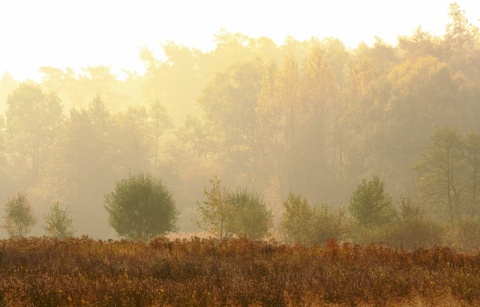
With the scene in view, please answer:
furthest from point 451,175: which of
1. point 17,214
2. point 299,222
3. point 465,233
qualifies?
point 17,214

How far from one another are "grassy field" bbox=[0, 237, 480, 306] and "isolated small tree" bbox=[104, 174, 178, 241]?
8969 mm

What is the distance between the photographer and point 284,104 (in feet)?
239

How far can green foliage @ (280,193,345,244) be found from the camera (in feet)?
96.1

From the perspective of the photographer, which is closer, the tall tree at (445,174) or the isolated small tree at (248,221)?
the isolated small tree at (248,221)

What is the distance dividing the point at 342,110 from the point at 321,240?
43.7m

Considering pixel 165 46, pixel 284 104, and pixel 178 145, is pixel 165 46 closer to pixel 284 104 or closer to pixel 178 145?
pixel 178 145

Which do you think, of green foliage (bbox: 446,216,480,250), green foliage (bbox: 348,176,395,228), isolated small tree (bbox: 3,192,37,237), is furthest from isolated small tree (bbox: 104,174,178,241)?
green foliage (bbox: 446,216,480,250)

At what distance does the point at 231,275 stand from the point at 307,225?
14.1 metres

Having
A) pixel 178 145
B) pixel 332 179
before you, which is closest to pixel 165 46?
pixel 178 145

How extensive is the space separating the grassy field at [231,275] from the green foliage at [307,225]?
8321mm

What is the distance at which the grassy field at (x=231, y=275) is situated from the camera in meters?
13.3

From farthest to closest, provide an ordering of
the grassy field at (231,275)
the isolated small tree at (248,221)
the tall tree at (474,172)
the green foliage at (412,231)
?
1. the tall tree at (474,172)
2. the green foliage at (412,231)
3. the isolated small tree at (248,221)
4. the grassy field at (231,275)

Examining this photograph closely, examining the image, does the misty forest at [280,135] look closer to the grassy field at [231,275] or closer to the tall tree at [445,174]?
the tall tree at [445,174]

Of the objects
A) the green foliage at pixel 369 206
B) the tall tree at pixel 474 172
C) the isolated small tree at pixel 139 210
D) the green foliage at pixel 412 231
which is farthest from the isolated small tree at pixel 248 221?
the tall tree at pixel 474 172
